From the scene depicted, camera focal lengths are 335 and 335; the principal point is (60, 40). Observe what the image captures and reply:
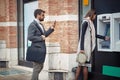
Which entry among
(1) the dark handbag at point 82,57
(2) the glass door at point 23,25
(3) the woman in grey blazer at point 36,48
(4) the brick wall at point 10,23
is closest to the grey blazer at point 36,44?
(3) the woman in grey blazer at point 36,48

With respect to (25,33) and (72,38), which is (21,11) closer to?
(25,33)

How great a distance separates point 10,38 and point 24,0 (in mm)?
A: 1559

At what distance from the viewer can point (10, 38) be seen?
508 inches

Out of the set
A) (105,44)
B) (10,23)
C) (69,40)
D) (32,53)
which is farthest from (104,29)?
(10,23)

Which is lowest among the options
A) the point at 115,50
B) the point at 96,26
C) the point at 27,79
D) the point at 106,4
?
the point at 27,79

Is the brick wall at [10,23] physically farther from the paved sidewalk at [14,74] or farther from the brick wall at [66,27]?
the brick wall at [66,27]

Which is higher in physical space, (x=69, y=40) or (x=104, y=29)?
(x=104, y=29)

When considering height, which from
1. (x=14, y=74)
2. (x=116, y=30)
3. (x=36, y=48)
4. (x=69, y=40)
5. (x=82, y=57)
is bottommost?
(x=14, y=74)

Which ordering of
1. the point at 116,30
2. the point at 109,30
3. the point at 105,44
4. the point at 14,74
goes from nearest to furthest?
the point at 116,30 → the point at 109,30 → the point at 105,44 → the point at 14,74

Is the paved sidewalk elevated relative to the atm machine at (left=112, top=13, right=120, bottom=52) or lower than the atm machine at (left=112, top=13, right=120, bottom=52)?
lower

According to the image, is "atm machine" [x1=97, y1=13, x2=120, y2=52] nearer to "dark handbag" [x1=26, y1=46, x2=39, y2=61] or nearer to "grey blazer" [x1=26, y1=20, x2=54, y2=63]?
"grey blazer" [x1=26, y1=20, x2=54, y2=63]

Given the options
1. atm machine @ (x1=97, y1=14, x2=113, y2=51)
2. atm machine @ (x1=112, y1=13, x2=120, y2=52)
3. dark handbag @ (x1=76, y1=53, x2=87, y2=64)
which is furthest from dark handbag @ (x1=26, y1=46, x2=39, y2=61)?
atm machine @ (x1=112, y1=13, x2=120, y2=52)

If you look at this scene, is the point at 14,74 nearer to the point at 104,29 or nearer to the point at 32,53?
the point at 32,53

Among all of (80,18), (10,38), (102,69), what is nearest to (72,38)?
(80,18)
